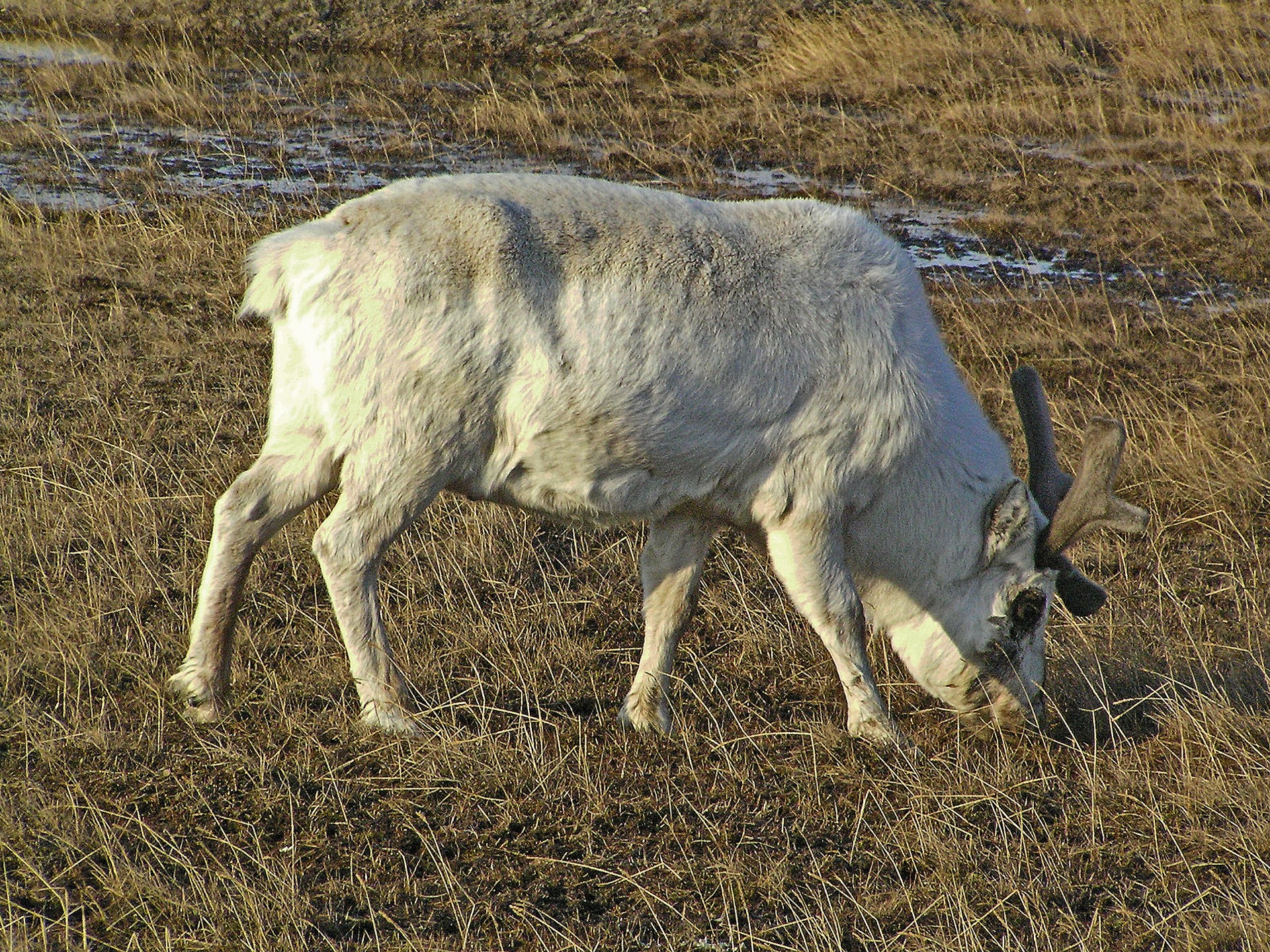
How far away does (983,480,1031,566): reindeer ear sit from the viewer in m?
4.69

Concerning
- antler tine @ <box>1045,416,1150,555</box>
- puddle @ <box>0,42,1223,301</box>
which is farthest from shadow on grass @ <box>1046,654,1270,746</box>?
puddle @ <box>0,42,1223,301</box>

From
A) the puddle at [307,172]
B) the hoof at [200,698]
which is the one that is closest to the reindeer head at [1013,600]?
the hoof at [200,698]

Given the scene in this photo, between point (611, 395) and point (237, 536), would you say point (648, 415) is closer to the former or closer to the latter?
point (611, 395)

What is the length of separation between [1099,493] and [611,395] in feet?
6.02

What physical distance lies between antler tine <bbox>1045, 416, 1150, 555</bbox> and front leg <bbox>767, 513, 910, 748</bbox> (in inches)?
33.7

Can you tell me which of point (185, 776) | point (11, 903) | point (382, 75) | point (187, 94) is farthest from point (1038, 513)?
point (382, 75)

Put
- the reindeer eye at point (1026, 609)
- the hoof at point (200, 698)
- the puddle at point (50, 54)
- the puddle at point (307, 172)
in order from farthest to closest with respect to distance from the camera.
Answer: the puddle at point (50, 54)
the puddle at point (307, 172)
the reindeer eye at point (1026, 609)
the hoof at point (200, 698)

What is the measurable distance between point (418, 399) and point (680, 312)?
3.06 ft

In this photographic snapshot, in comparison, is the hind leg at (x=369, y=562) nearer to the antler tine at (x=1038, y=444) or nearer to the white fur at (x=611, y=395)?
the white fur at (x=611, y=395)

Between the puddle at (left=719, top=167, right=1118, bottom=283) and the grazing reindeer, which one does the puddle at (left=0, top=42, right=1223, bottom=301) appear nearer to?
the puddle at (left=719, top=167, right=1118, bottom=283)

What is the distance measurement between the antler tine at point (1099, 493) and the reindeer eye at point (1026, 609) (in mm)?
271

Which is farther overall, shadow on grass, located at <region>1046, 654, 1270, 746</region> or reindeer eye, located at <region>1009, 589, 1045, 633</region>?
shadow on grass, located at <region>1046, 654, 1270, 746</region>

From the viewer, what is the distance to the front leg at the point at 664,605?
4797 millimetres

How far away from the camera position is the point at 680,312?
166 inches
